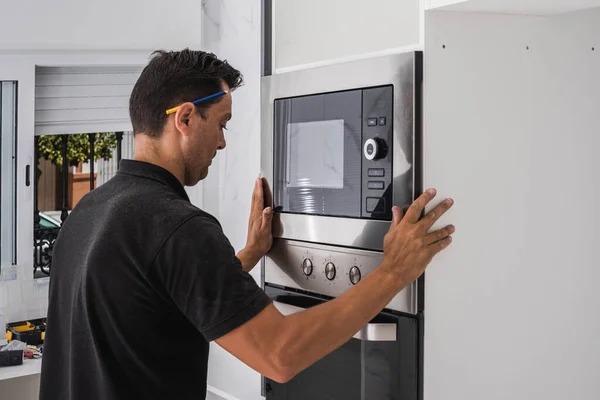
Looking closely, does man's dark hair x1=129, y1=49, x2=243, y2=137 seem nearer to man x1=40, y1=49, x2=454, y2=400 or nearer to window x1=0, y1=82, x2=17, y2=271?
man x1=40, y1=49, x2=454, y2=400

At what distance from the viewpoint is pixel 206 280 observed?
121 centimetres

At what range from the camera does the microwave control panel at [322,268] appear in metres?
1.45

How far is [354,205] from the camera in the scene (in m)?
1.49

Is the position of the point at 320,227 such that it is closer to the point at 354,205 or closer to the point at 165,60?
the point at 354,205

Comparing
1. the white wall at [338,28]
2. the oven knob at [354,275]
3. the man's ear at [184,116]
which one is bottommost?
the oven knob at [354,275]

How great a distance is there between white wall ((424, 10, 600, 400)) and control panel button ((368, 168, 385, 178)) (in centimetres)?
10

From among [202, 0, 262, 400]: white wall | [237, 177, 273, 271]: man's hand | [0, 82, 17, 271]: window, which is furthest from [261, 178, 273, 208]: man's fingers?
[0, 82, 17, 271]: window

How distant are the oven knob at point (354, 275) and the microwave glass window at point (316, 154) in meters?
0.16

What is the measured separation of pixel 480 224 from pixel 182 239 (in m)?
0.55

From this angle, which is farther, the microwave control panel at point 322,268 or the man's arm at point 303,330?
the microwave control panel at point 322,268

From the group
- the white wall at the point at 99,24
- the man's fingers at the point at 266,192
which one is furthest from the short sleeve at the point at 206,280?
the white wall at the point at 99,24

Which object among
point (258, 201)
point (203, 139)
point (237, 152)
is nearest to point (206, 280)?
point (203, 139)

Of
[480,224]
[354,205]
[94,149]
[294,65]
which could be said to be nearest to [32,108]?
[94,149]

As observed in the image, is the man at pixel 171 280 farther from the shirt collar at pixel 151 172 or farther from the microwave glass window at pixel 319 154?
the microwave glass window at pixel 319 154
